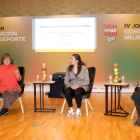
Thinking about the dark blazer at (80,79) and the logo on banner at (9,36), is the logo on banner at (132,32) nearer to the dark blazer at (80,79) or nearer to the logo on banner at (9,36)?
the dark blazer at (80,79)

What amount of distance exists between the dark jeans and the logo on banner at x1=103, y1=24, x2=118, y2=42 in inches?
145

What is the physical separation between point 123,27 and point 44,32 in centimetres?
252

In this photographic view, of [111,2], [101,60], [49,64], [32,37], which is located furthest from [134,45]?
[32,37]

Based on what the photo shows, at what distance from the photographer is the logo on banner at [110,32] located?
6355 mm

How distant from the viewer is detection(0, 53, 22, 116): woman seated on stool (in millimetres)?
3758

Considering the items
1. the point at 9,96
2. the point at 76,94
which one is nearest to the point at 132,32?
the point at 76,94

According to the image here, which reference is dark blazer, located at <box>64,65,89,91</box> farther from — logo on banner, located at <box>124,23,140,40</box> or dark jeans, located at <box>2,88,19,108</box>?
logo on banner, located at <box>124,23,140,40</box>

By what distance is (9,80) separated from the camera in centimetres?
394

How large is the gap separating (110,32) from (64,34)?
1466 millimetres

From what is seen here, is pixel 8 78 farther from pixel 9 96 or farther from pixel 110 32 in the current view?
pixel 110 32

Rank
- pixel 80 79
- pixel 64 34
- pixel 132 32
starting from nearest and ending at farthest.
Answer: pixel 80 79 → pixel 132 32 → pixel 64 34

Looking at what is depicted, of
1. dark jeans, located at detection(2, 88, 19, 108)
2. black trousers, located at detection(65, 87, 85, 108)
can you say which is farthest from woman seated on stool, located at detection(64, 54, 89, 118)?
dark jeans, located at detection(2, 88, 19, 108)

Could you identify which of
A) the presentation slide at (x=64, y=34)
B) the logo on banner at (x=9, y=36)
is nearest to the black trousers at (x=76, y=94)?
the presentation slide at (x=64, y=34)

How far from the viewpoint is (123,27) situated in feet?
Answer: 20.7
